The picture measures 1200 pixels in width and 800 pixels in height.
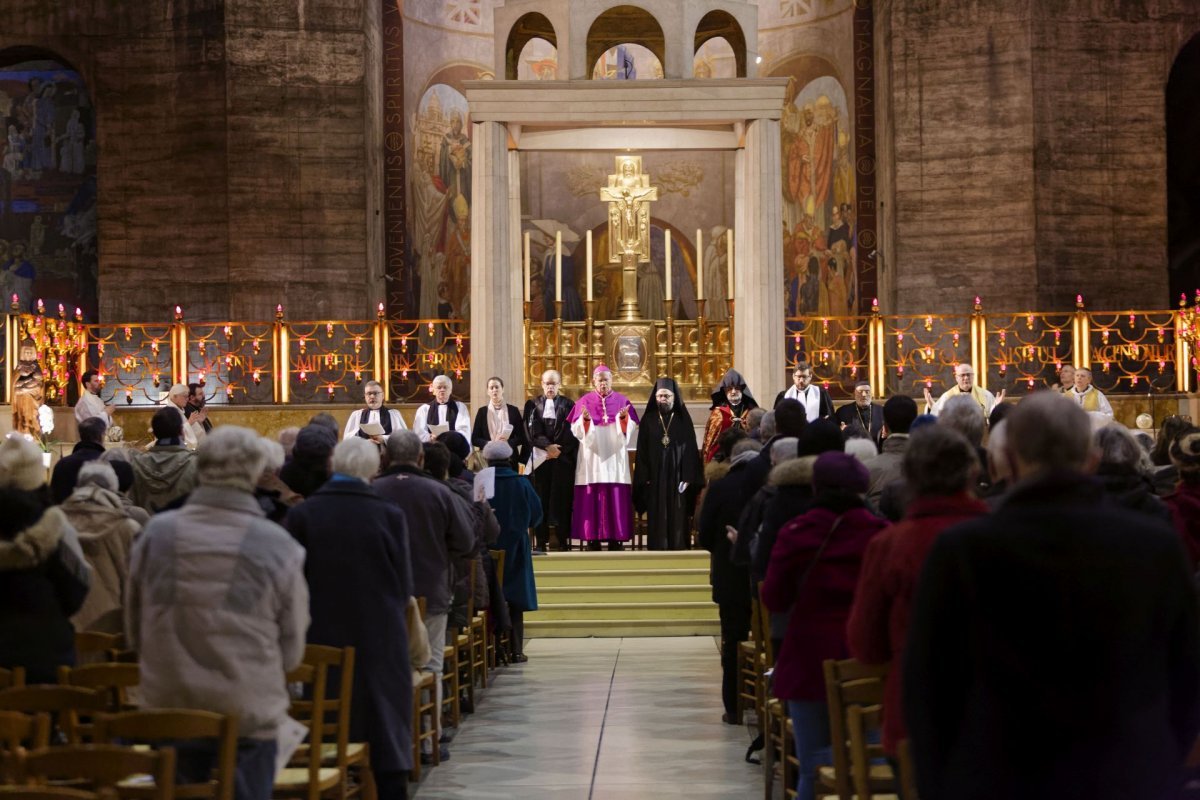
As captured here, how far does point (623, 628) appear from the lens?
14703 mm

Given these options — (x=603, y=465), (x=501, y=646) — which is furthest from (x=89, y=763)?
(x=603, y=465)

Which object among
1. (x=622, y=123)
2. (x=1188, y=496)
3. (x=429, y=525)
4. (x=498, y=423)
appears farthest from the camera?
(x=622, y=123)

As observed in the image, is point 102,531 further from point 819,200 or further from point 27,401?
point 819,200

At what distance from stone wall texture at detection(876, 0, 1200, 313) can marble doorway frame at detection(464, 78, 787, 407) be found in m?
4.60

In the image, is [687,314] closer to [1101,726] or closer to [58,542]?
[58,542]

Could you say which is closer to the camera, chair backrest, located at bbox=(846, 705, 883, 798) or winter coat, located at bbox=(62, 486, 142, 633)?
chair backrest, located at bbox=(846, 705, 883, 798)

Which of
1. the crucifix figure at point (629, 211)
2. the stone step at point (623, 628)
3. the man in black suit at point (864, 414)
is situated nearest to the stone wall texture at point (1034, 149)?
the crucifix figure at point (629, 211)

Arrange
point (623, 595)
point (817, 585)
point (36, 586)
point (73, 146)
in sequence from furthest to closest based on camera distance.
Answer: point (73, 146) < point (623, 595) < point (36, 586) < point (817, 585)

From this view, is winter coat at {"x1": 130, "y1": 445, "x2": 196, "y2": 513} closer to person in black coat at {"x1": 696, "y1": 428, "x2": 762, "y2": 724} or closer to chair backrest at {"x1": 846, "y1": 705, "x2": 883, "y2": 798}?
person in black coat at {"x1": 696, "y1": 428, "x2": 762, "y2": 724}

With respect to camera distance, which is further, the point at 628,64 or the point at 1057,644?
the point at 628,64

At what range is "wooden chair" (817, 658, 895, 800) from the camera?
17.8 ft

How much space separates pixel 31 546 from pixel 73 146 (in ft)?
61.3

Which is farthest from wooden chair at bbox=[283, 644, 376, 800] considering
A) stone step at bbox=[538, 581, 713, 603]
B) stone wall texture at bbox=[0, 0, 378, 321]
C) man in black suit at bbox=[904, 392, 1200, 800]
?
stone wall texture at bbox=[0, 0, 378, 321]

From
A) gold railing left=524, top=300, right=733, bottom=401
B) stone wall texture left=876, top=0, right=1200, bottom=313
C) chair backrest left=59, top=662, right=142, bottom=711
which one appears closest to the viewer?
chair backrest left=59, top=662, right=142, bottom=711
